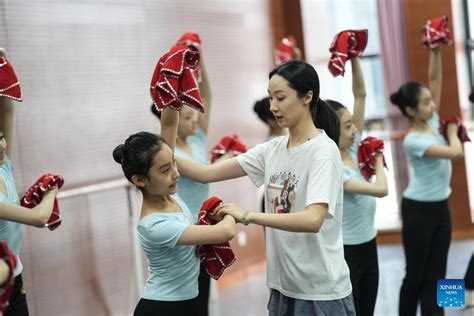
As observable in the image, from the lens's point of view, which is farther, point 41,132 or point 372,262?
point 41,132

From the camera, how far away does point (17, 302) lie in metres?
2.90

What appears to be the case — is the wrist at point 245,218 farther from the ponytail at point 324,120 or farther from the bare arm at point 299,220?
the ponytail at point 324,120

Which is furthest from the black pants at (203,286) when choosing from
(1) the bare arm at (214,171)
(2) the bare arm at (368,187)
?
(1) the bare arm at (214,171)

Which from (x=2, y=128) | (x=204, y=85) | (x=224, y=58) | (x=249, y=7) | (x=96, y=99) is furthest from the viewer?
(x=249, y=7)

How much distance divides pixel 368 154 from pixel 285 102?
1.15 meters

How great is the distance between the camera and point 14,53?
4066mm

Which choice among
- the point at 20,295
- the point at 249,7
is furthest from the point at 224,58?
the point at 20,295

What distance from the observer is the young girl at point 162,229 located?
2.44m

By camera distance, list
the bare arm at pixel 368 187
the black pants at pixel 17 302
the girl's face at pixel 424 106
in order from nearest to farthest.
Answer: the black pants at pixel 17 302 < the bare arm at pixel 368 187 < the girl's face at pixel 424 106

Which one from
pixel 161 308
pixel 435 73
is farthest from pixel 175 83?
pixel 435 73

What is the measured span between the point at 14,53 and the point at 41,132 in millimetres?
452

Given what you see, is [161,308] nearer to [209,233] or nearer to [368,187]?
[209,233]

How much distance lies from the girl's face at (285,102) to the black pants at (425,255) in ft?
6.20

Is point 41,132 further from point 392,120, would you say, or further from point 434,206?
point 392,120
